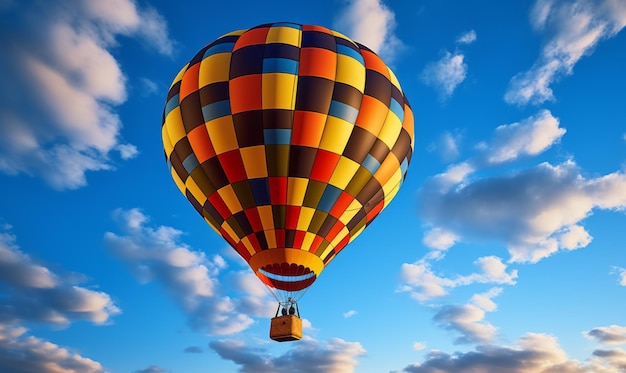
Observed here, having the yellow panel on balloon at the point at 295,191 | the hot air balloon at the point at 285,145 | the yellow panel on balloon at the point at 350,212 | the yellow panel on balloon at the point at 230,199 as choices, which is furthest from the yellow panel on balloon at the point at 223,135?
the yellow panel on balloon at the point at 350,212

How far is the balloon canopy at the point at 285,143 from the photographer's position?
13828 millimetres

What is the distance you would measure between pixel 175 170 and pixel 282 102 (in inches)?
171

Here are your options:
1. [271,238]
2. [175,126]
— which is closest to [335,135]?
[271,238]

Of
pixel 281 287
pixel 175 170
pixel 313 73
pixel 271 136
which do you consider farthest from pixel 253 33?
pixel 281 287

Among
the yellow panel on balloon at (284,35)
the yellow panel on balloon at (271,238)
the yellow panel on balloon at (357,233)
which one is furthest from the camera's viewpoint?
the yellow panel on balloon at (357,233)

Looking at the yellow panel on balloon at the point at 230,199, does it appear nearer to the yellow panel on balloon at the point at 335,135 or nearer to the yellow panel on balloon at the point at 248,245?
the yellow panel on balloon at the point at 248,245

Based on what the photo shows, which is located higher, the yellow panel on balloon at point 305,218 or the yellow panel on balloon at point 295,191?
the yellow panel on balloon at point 295,191

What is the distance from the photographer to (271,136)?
13.8 metres

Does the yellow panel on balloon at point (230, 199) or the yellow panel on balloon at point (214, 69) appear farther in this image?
the yellow panel on balloon at point (214, 69)

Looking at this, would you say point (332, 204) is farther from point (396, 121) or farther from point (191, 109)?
point (191, 109)

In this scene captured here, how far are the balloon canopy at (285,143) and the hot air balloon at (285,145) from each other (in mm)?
28

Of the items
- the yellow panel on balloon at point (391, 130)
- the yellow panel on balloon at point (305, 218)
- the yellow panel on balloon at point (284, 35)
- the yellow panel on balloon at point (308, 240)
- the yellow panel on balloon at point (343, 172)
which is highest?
the yellow panel on balloon at point (284, 35)

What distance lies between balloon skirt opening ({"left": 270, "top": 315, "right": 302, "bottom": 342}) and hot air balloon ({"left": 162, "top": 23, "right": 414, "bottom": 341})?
0.03m

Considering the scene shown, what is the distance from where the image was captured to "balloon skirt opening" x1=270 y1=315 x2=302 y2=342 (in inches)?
522
